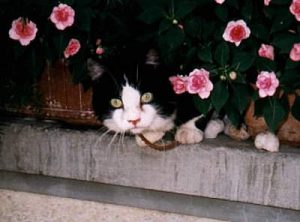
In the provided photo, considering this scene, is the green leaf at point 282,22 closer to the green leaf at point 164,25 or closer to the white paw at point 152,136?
the green leaf at point 164,25

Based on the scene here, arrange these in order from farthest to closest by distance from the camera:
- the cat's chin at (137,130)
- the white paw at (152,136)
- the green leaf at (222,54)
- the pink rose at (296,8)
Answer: the white paw at (152,136) < the cat's chin at (137,130) < the green leaf at (222,54) < the pink rose at (296,8)

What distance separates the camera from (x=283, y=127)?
6.46 ft

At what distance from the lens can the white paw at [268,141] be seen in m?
1.91

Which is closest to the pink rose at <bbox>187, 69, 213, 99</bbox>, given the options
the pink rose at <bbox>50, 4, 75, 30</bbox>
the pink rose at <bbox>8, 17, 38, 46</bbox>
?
the pink rose at <bbox>50, 4, 75, 30</bbox>

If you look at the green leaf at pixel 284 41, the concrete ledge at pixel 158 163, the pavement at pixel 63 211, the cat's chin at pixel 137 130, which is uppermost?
the green leaf at pixel 284 41

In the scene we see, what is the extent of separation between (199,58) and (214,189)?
0.49 m

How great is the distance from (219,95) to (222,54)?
0.45 ft

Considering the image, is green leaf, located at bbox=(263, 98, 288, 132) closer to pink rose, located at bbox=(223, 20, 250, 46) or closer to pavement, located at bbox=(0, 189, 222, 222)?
pink rose, located at bbox=(223, 20, 250, 46)

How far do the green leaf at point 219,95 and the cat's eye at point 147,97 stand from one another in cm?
23

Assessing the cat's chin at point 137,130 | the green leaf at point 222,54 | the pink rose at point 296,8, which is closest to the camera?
the pink rose at point 296,8

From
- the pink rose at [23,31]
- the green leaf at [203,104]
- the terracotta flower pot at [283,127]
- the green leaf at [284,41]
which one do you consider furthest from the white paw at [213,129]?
the pink rose at [23,31]

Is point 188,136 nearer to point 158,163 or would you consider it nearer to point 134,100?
point 158,163

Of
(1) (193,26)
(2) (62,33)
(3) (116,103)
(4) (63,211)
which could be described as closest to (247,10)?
(1) (193,26)

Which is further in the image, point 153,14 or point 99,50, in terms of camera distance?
point 99,50
